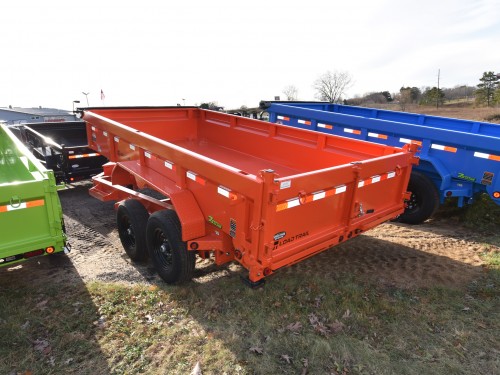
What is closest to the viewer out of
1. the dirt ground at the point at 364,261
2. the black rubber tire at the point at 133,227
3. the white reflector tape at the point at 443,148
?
the dirt ground at the point at 364,261

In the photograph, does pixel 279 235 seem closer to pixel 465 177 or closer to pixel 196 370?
pixel 196 370

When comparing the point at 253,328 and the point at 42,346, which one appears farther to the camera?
the point at 253,328

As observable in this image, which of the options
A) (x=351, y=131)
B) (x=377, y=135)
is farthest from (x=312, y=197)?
(x=351, y=131)

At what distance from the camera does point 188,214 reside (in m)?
3.43

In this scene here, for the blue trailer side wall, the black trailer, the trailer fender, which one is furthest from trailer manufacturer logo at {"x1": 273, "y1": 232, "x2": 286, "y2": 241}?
the black trailer

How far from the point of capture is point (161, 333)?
3.08m

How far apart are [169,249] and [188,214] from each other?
0.55 m

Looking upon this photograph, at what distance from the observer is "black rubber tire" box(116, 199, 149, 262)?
13.6 feet

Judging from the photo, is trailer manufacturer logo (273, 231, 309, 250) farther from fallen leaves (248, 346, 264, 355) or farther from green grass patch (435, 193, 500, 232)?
green grass patch (435, 193, 500, 232)

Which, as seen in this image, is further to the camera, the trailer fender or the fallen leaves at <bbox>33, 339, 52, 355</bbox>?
the trailer fender

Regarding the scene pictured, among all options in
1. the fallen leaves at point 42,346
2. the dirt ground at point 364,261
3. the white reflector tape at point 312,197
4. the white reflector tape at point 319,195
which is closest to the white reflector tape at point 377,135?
the dirt ground at point 364,261

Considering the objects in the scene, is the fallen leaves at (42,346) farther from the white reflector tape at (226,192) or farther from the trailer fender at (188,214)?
the white reflector tape at (226,192)

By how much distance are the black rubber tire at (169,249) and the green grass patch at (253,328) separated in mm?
174

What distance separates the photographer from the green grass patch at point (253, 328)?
2.75m
